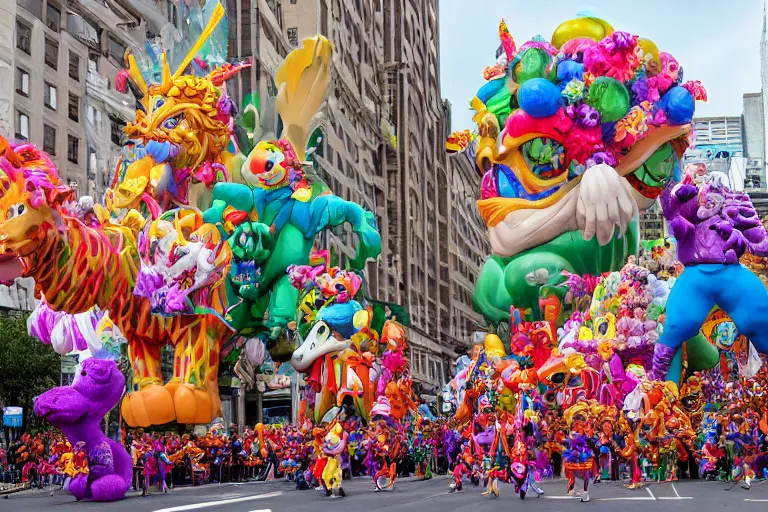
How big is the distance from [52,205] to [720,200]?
1034 centimetres

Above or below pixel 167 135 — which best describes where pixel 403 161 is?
above

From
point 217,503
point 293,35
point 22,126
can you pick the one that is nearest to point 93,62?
point 22,126

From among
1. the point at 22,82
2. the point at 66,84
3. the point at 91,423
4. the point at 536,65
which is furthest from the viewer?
the point at 66,84

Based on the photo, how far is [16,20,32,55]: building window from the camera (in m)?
28.3

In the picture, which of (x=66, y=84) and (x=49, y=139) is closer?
(x=49, y=139)

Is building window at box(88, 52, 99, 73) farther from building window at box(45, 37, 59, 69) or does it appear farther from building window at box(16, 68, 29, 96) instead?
building window at box(16, 68, 29, 96)

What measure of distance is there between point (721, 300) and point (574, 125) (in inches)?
272

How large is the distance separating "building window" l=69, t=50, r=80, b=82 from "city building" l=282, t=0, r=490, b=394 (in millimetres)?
9906

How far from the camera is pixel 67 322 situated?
20.4m

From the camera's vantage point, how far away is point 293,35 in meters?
43.4

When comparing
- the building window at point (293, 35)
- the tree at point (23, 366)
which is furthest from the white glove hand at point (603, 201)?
the building window at point (293, 35)

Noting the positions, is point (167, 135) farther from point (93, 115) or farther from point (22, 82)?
point (93, 115)

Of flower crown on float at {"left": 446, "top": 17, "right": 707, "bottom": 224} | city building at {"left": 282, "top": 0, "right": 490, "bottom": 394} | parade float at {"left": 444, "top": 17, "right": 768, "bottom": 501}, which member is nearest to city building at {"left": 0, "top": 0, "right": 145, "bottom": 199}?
city building at {"left": 282, "top": 0, "right": 490, "bottom": 394}

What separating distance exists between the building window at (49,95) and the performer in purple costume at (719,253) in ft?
59.8
